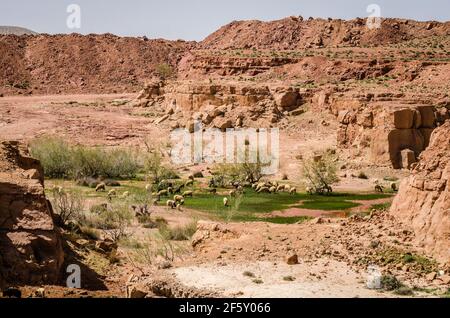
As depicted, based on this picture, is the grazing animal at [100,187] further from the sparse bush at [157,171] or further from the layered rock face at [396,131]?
the layered rock face at [396,131]

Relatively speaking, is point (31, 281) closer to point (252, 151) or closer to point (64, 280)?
point (64, 280)

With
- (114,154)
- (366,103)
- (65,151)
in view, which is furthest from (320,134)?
(65,151)

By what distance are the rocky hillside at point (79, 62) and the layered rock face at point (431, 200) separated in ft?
189

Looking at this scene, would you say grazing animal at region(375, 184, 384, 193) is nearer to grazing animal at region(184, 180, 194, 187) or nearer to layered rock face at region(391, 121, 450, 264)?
grazing animal at region(184, 180, 194, 187)

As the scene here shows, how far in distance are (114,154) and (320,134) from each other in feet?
38.9

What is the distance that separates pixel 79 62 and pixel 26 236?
6630 cm

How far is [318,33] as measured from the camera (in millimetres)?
72438

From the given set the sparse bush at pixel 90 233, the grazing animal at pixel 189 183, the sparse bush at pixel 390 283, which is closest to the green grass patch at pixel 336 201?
the grazing animal at pixel 189 183

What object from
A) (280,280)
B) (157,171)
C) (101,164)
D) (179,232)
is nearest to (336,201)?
(157,171)

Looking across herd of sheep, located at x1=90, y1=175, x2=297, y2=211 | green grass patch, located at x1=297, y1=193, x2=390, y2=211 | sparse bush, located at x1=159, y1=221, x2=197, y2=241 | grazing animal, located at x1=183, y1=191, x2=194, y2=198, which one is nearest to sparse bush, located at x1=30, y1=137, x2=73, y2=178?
herd of sheep, located at x1=90, y1=175, x2=297, y2=211

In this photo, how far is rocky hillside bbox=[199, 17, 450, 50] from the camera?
6775cm

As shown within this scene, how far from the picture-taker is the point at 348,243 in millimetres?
15758

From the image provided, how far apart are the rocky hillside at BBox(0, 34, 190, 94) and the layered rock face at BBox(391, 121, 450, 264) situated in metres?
57.7

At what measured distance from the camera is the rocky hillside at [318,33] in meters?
67.8
